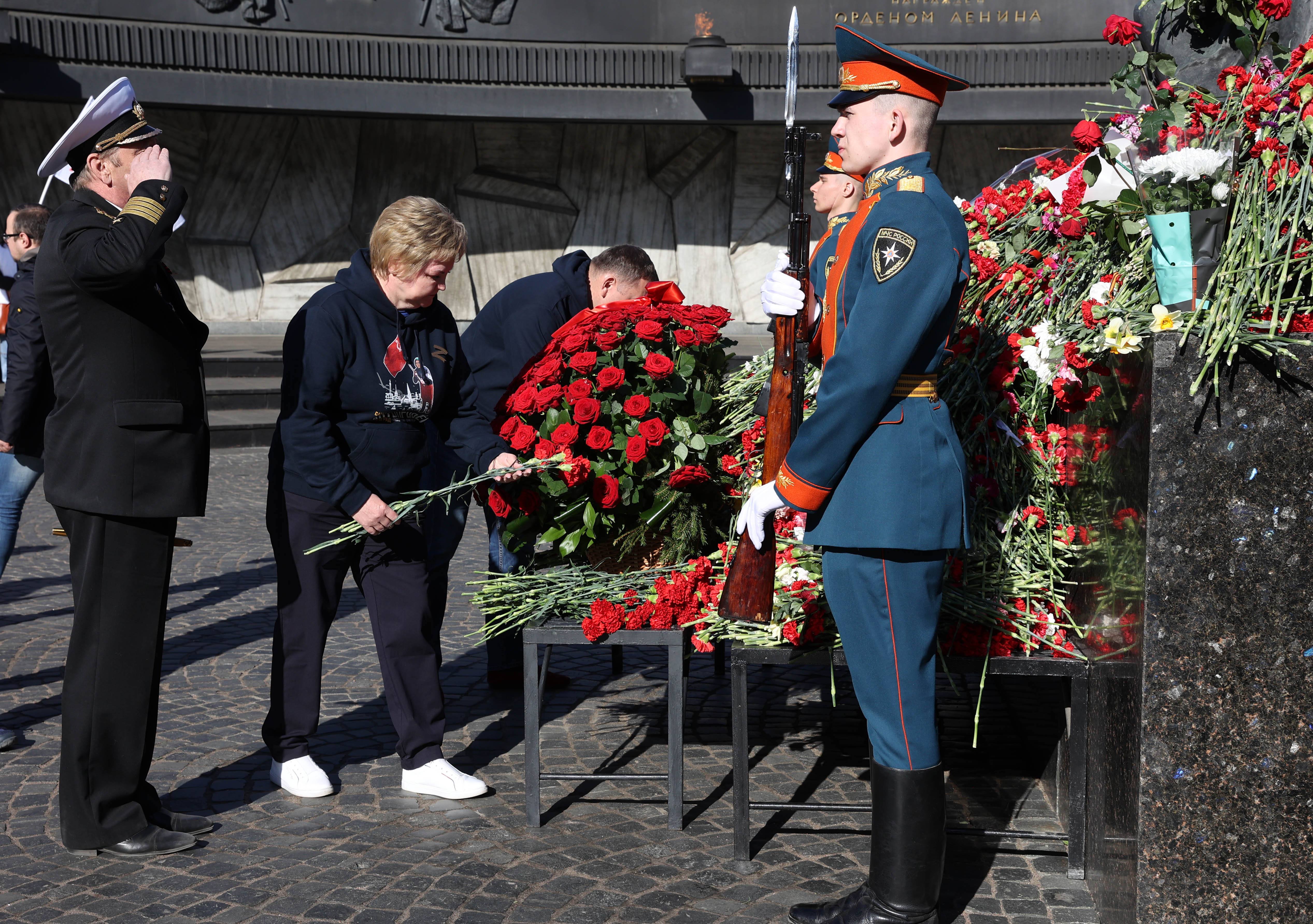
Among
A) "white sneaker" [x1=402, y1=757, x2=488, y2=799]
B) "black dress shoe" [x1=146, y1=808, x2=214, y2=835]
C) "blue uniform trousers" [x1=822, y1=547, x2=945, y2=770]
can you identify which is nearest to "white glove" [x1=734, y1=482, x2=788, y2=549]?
"blue uniform trousers" [x1=822, y1=547, x2=945, y2=770]

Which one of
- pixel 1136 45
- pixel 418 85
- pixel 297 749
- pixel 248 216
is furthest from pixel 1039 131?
pixel 297 749

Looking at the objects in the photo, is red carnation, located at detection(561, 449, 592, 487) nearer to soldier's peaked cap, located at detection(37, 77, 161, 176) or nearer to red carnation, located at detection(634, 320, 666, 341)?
red carnation, located at detection(634, 320, 666, 341)

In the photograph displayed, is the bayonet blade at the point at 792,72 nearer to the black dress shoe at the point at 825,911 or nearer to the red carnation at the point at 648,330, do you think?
the red carnation at the point at 648,330

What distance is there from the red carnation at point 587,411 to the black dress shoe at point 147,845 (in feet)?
5.33

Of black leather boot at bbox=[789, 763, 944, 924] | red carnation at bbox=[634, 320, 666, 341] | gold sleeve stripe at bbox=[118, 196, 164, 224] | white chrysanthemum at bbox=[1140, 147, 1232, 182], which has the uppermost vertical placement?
white chrysanthemum at bbox=[1140, 147, 1232, 182]

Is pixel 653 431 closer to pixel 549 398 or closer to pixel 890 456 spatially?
pixel 549 398

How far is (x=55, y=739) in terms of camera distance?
4285mm

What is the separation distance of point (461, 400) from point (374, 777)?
4.18ft

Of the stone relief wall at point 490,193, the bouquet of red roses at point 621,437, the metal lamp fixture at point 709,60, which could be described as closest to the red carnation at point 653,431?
the bouquet of red roses at point 621,437

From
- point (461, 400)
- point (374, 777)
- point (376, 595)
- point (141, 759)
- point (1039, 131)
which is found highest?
point (1039, 131)

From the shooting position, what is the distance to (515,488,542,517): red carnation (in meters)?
3.79

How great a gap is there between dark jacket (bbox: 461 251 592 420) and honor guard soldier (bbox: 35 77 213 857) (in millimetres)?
1280

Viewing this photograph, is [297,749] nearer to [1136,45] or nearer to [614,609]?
[614,609]

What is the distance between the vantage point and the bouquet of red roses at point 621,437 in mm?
3713
